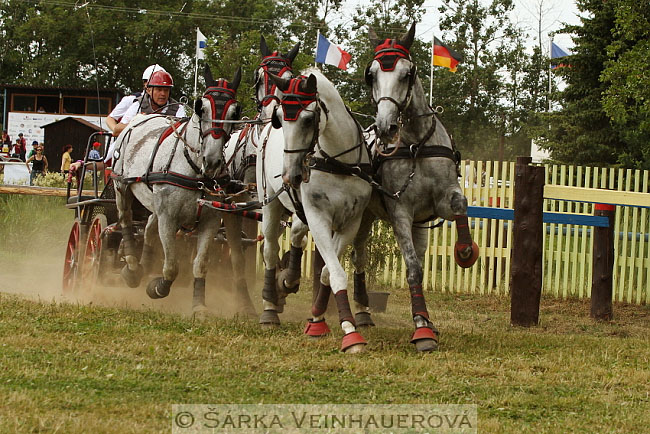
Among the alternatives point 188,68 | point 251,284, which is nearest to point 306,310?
point 251,284

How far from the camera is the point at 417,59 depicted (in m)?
43.0

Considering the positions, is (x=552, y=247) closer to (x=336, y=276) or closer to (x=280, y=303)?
(x=280, y=303)

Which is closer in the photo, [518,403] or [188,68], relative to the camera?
[518,403]

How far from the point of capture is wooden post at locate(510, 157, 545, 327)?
30.5 ft

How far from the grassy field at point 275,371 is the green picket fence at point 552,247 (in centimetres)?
398

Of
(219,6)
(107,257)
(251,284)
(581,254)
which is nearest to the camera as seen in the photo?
(107,257)

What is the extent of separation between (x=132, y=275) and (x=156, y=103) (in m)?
2.18

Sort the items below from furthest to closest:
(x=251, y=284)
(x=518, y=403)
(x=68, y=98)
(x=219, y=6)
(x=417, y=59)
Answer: (x=219, y=6) → (x=68, y=98) → (x=417, y=59) → (x=251, y=284) → (x=518, y=403)

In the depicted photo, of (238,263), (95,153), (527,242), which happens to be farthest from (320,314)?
(95,153)

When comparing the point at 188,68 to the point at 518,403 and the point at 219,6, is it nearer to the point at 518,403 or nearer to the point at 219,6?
the point at 219,6

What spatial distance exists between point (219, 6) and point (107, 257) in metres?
44.1

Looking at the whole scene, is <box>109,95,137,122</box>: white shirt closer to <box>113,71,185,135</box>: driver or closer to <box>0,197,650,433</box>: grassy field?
<box>113,71,185,135</box>: driver

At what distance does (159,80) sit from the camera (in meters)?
10.6

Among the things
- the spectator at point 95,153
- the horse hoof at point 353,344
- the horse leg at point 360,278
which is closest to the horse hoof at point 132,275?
the spectator at point 95,153
